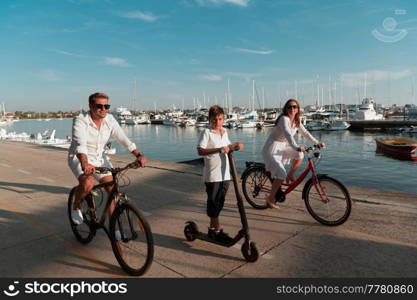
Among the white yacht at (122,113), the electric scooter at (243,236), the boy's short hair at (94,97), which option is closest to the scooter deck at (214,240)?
the electric scooter at (243,236)

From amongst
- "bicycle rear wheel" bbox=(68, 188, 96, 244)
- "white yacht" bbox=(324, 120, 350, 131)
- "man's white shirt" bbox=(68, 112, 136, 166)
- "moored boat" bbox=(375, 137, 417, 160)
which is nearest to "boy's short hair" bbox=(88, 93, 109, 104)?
"man's white shirt" bbox=(68, 112, 136, 166)

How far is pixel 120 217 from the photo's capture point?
3109 mm

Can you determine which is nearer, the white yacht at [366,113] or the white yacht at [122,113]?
the white yacht at [366,113]

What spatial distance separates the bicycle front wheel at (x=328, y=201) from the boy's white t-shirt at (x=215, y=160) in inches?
68.8

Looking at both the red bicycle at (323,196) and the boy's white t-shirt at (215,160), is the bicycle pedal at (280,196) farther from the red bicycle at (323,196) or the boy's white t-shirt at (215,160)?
the boy's white t-shirt at (215,160)

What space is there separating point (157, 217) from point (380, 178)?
55.4 feet

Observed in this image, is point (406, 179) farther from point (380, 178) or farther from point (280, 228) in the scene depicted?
point (280, 228)

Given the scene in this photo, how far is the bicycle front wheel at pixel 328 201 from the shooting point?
4.24m

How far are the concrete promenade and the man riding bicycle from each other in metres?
0.66

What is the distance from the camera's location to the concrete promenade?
3.14m

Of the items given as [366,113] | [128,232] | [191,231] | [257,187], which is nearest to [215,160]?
[191,231]

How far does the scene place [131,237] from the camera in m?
3.12

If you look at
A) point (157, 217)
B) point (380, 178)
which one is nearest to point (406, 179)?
point (380, 178)

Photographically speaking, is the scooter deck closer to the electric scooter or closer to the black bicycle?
the electric scooter
